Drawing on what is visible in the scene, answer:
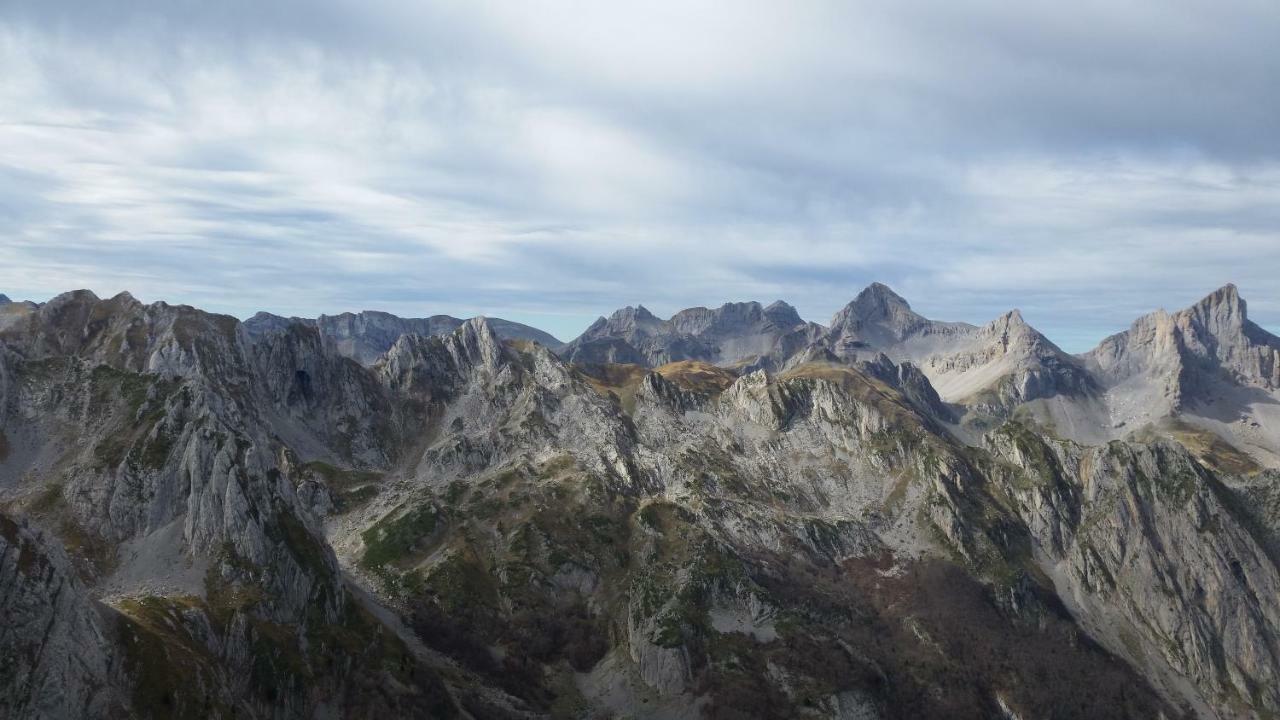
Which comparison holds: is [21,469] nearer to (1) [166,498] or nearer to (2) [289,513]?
(1) [166,498]

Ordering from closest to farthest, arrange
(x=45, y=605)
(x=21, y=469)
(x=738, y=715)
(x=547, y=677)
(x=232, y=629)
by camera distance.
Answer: (x=45, y=605), (x=232, y=629), (x=21, y=469), (x=738, y=715), (x=547, y=677)

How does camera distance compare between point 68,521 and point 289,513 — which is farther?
point 289,513

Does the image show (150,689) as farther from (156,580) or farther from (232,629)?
(156,580)

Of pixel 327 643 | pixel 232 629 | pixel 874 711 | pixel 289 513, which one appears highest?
pixel 289 513

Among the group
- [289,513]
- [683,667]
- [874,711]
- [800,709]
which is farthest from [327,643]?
[874,711]

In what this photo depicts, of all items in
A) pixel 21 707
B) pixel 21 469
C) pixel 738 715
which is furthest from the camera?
pixel 738 715

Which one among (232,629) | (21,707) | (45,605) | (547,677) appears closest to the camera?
(21,707)

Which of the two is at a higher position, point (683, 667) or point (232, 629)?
point (232, 629)

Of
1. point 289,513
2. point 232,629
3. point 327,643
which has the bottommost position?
point 327,643

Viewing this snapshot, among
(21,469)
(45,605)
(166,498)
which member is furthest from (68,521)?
(45,605)
